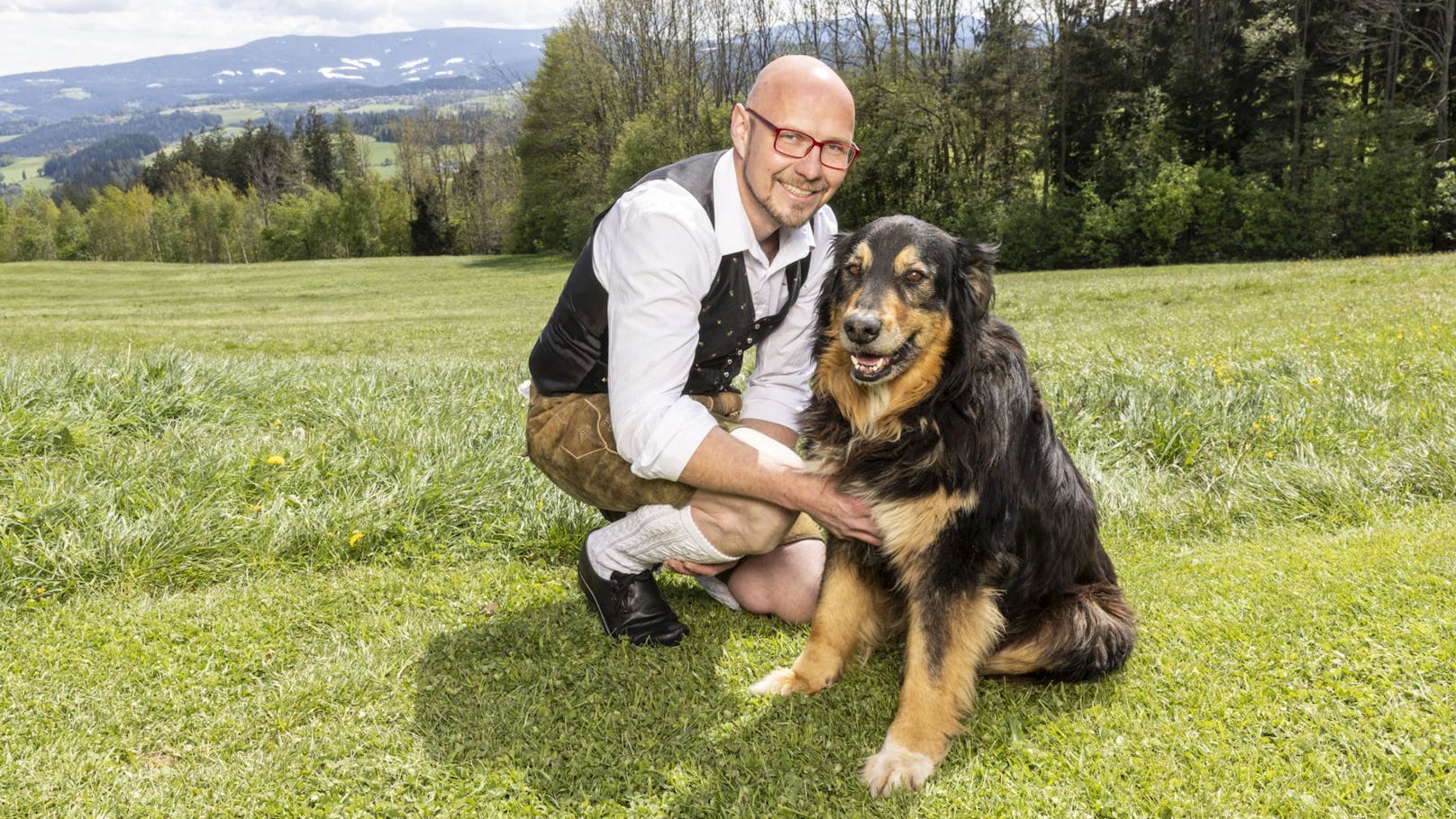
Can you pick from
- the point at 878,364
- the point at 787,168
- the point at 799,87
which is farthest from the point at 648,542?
the point at 799,87

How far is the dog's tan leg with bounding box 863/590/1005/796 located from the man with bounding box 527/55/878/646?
0.37 meters

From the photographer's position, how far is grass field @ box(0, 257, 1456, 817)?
101 inches

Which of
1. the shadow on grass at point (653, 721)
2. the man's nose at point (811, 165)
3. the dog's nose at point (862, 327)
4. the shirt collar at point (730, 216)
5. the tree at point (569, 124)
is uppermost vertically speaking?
the tree at point (569, 124)

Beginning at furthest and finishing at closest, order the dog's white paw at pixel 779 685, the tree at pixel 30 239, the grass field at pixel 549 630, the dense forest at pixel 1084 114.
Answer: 1. the tree at pixel 30 239
2. the dense forest at pixel 1084 114
3. the dog's white paw at pixel 779 685
4. the grass field at pixel 549 630

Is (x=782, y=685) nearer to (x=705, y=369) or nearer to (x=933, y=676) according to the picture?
(x=933, y=676)

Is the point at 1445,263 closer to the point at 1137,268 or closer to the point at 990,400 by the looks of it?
the point at 1137,268

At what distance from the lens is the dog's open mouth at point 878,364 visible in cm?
275

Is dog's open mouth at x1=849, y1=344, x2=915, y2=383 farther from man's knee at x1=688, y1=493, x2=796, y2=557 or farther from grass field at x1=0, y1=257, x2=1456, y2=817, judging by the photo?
grass field at x1=0, y1=257, x2=1456, y2=817

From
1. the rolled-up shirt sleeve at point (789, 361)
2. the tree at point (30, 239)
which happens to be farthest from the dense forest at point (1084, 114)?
the tree at point (30, 239)

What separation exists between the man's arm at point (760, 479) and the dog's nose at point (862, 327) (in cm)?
55

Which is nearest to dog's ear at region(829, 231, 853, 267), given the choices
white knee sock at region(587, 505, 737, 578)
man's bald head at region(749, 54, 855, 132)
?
man's bald head at region(749, 54, 855, 132)

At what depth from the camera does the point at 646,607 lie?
3.52m

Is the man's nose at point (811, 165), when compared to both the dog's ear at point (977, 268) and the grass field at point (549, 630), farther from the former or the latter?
the grass field at point (549, 630)

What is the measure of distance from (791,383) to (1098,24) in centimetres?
3358
